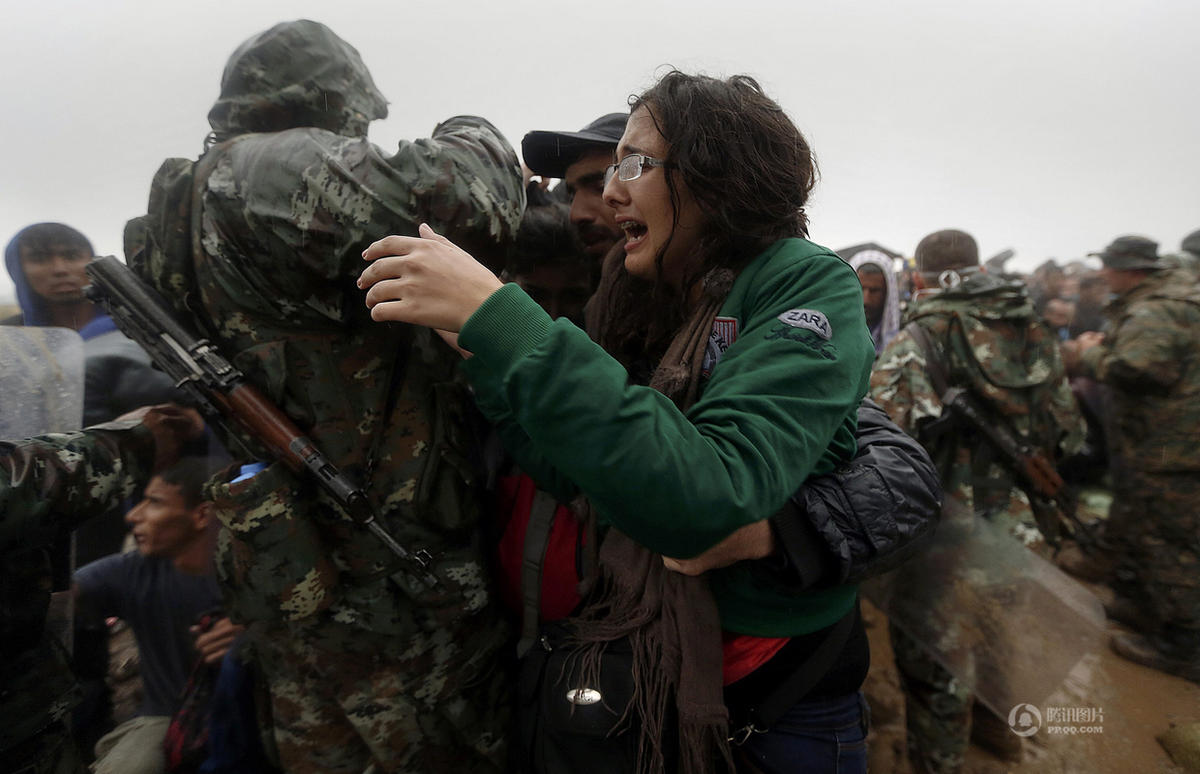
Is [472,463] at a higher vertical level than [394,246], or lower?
lower

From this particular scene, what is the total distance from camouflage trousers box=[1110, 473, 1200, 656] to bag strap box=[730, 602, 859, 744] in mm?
4169

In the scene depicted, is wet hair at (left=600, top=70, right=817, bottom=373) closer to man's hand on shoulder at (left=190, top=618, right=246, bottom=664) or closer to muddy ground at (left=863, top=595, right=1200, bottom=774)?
man's hand on shoulder at (left=190, top=618, right=246, bottom=664)

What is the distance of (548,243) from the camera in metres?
2.15

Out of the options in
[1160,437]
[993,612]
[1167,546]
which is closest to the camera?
[993,612]

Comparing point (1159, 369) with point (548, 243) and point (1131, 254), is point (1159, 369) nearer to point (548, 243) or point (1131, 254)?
point (1131, 254)

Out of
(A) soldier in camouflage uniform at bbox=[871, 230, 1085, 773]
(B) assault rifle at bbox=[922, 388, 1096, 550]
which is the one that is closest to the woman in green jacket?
(A) soldier in camouflage uniform at bbox=[871, 230, 1085, 773]

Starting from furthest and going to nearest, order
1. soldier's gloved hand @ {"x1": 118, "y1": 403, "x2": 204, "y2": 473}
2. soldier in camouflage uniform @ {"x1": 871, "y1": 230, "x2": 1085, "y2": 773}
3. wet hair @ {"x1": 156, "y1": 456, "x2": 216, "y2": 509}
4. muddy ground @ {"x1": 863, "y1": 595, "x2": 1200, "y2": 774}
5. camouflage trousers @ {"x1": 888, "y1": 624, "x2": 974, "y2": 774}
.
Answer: muddy ground @ {"x1": 863, "y1": 595, "x2": 1200, "y2": 774} < soldier in camouflage uniform @ {"x1": 871, "y1": 230, "x2": 1085, "y2": 773} < camouflage trousers @ {"x1": 888, "y1": 624, "x2": 974, "y2": 774} < wet hair @ {"x1": 156, "y1": 456, "x2": 216, "y2": 509} < soldier's gloved hand @ {"x1": 118, "y1": 403, "x2": 204, "y2": 473}

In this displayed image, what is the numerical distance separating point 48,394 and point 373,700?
1.30 metres

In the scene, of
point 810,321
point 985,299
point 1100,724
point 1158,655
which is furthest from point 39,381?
point 1158,655

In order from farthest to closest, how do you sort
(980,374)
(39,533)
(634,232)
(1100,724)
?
(1100,724)
(980,374)
(39,533)
(634,232)

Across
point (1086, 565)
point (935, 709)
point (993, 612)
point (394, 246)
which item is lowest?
point (1086, 565)

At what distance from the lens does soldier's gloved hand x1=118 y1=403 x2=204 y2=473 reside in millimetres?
1854

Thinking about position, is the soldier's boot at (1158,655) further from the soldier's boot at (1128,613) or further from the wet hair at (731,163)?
the wet hair at (731,163)

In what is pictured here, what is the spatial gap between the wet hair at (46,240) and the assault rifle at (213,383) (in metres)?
0.61
